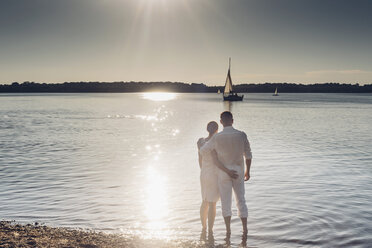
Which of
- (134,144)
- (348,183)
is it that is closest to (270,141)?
(134,144)

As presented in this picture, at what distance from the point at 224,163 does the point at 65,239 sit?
348 centimetres

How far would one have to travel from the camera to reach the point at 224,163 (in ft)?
23.1

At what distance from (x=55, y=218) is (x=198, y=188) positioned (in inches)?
201

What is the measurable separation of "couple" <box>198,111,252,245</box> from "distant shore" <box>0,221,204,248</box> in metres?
1.09

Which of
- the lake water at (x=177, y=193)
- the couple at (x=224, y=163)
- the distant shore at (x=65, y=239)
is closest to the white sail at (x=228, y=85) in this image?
the lake water at (x=177, y=193)

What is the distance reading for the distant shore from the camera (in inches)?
268

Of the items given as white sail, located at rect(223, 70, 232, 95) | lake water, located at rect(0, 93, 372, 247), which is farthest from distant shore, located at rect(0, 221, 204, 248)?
white sail, located at rect(223, 70, 232, 95)

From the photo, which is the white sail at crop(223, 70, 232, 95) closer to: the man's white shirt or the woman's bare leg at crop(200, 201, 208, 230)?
the woman's bare leg at crop(200, 201, 208, 230)

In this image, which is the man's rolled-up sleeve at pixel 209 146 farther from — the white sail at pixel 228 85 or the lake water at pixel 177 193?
the white sail at pixel 228 85

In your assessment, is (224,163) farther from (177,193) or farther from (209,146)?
(177,193)

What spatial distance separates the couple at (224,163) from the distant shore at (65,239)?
109 centimetres

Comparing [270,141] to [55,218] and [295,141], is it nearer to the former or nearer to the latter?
[295,141]

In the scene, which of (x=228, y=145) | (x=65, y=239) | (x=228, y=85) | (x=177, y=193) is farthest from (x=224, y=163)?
(x=228, y=85)

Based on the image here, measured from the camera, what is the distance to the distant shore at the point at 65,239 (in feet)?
22.3
